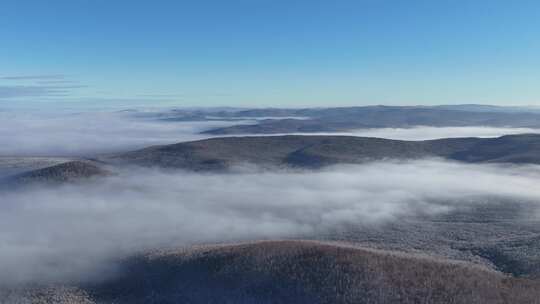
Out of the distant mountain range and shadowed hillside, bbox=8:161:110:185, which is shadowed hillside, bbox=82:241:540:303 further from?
the distant mountain range

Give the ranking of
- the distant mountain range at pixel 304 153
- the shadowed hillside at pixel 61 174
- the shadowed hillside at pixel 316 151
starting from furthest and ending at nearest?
the shadowed hillside at pixel 316 151 < the distant mountain range at pixel 304 153 < the shadowed hillside at pixel 61 174

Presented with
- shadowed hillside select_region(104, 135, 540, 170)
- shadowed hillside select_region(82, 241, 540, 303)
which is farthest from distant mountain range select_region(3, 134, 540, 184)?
shadowed hillside select_region(82, 241, 540, 303)

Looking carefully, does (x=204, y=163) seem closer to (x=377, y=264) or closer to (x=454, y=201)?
(x=454, y=201)

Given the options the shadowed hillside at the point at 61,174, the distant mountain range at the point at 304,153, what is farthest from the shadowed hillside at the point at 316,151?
the shadowed hillside at the point at 61,174

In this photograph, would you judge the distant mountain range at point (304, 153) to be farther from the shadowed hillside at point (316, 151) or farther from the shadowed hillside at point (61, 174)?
the shadowed hillside at point (61, 174)

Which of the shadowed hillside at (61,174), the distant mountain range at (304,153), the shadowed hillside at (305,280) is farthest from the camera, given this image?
the distant mountain range at (304,153)

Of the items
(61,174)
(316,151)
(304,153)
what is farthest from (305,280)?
(316,151)

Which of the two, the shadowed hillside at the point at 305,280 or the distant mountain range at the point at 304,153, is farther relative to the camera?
the distant mountain range at the point at 304,153

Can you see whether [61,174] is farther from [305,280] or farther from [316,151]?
[305,280]

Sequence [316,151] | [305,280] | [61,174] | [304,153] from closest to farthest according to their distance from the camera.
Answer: [305,280] < [61,174] < [304,153] < [316,151]

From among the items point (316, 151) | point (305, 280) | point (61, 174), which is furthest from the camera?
point (316, 151)

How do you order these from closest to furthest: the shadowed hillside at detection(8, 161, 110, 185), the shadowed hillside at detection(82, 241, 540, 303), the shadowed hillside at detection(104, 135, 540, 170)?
the shadowed hillside at detection(82, 241, 540, 303), the shadowed hillside at detection(8, 161, 110, 185), the shadowed hillside at detection(104, 135, 540, 170)
